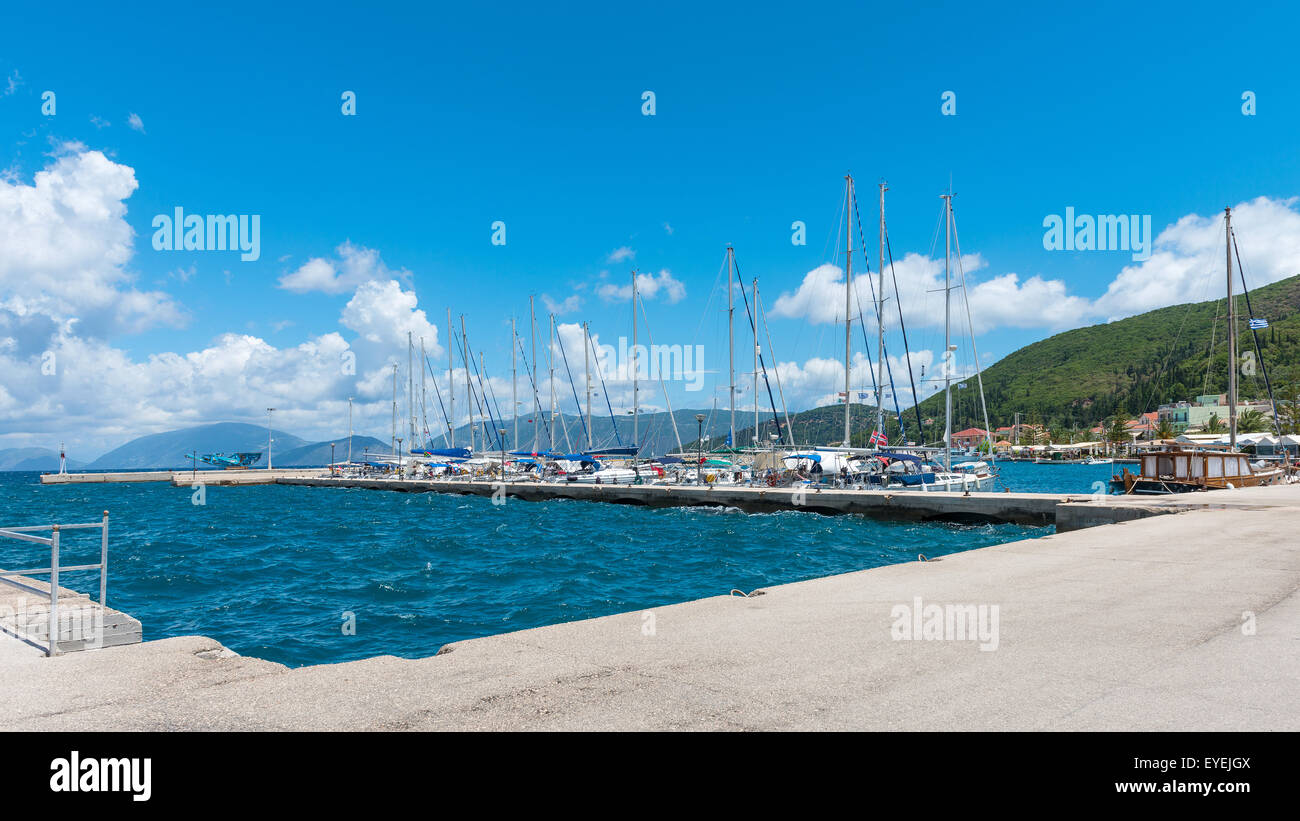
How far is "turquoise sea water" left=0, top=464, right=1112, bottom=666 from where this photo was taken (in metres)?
14.0

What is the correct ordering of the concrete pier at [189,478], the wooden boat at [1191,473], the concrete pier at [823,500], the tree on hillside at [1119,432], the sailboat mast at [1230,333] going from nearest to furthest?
the concrete pier at [823,500] → the wooden boat at [1191,473] → the sailboat mast at [1230,333] → the concrete pier at [189,478] → the tree on hillside at [1119,432]

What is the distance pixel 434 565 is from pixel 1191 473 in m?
35.2

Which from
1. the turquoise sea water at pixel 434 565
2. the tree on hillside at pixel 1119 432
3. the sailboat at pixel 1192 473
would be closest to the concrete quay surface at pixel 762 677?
the turquoise sea water at pixel 434 565

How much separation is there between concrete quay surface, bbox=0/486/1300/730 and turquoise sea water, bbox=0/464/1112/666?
5.50 m

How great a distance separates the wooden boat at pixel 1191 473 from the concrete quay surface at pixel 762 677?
100ft

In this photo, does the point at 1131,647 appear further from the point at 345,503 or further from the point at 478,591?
the point at 345,503

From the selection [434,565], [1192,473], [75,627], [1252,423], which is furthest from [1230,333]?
[1252,423]

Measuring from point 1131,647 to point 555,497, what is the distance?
50111mm

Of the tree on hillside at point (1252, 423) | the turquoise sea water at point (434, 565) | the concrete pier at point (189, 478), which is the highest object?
the tree on hillside at point (1252, 423)

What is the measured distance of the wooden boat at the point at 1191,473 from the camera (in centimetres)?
3466

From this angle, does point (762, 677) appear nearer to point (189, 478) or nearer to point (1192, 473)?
point (1192, 473)

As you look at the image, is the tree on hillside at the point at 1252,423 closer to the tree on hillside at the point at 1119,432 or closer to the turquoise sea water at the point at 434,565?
the tree on hillside at the point at 1119,432

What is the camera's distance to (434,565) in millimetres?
22016
